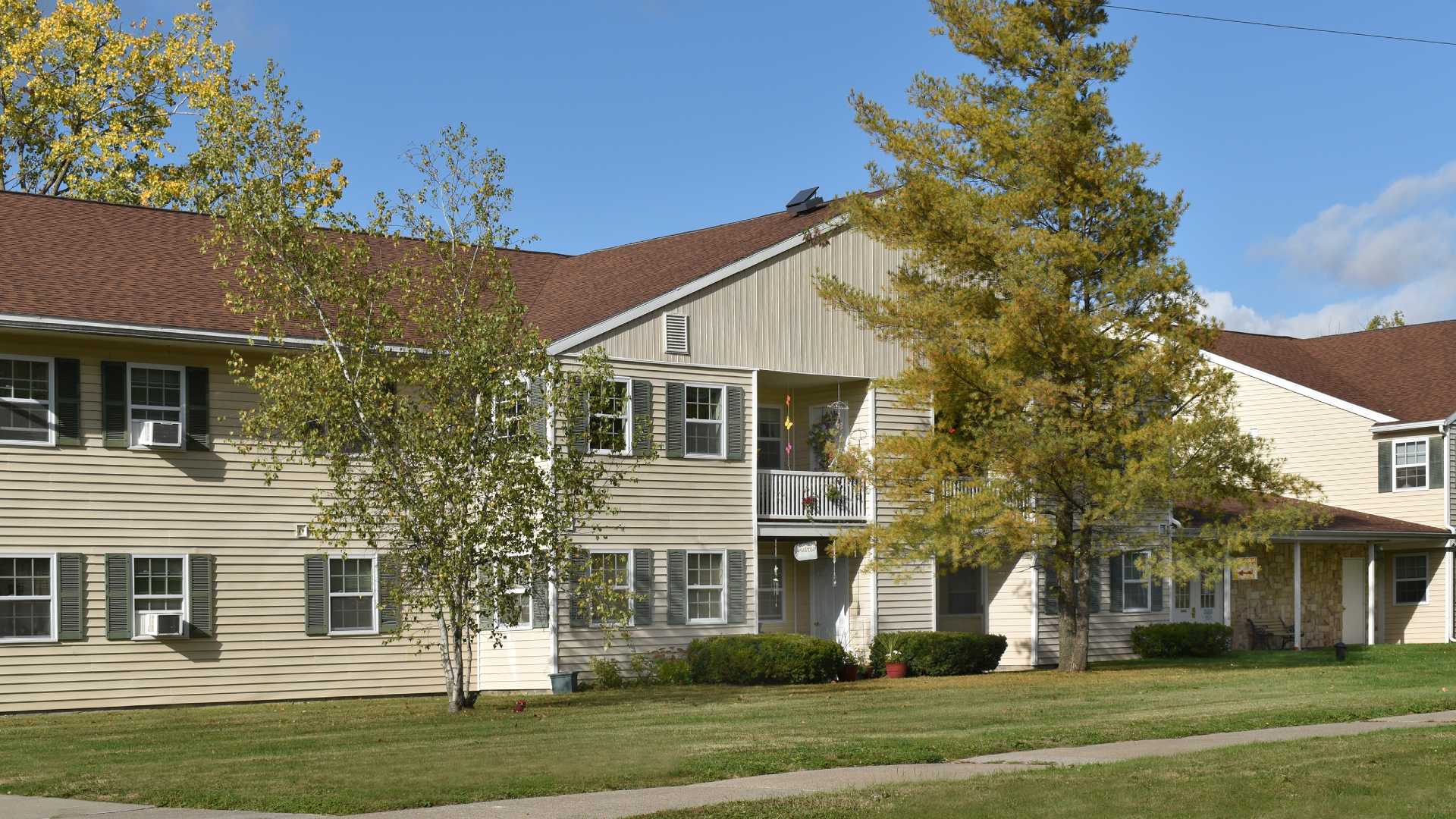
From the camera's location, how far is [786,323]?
29656 millimetres

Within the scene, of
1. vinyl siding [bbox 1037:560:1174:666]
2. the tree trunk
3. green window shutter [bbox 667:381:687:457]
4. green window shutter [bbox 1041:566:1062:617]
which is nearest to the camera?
green window shutter [bbox 667:381:687:457]

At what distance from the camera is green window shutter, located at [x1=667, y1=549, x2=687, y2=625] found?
2806 cm

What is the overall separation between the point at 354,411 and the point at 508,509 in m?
2.23

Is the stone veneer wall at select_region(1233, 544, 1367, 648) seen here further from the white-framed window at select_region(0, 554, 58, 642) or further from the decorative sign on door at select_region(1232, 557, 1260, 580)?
the white-framed window at select_region(0, 554, 58, 642)

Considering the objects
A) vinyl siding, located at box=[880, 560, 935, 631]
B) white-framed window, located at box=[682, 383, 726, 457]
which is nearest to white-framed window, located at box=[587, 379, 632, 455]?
white-framed window, located at box=[682, 383, 726, 457]

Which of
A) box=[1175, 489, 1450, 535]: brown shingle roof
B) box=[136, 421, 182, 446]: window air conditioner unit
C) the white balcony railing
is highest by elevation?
box=[136, 421, 182, 446]: window air conditioner unit

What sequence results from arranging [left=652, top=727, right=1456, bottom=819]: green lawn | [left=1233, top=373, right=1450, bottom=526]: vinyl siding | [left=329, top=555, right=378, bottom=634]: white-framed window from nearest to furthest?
[left=652, top=727, right=1456, bottom=819]: green lawn < [left=329, top=555, right=378, bottom=634]: white-framed window < [left=1233, top=373, right=1450, bottom=526]: vinyl siding

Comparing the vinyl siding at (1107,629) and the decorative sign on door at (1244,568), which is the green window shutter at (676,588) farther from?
the decorative sign on door at (1244,568)

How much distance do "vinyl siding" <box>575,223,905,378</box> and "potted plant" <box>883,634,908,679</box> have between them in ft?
15.9

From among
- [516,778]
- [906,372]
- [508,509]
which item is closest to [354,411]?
[508,509]

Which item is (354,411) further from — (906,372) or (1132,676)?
(1132,676)

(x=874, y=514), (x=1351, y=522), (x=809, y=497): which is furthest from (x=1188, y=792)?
(x=1351, y=522)

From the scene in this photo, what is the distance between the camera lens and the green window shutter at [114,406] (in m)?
23.6

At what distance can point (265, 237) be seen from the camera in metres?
20.4
